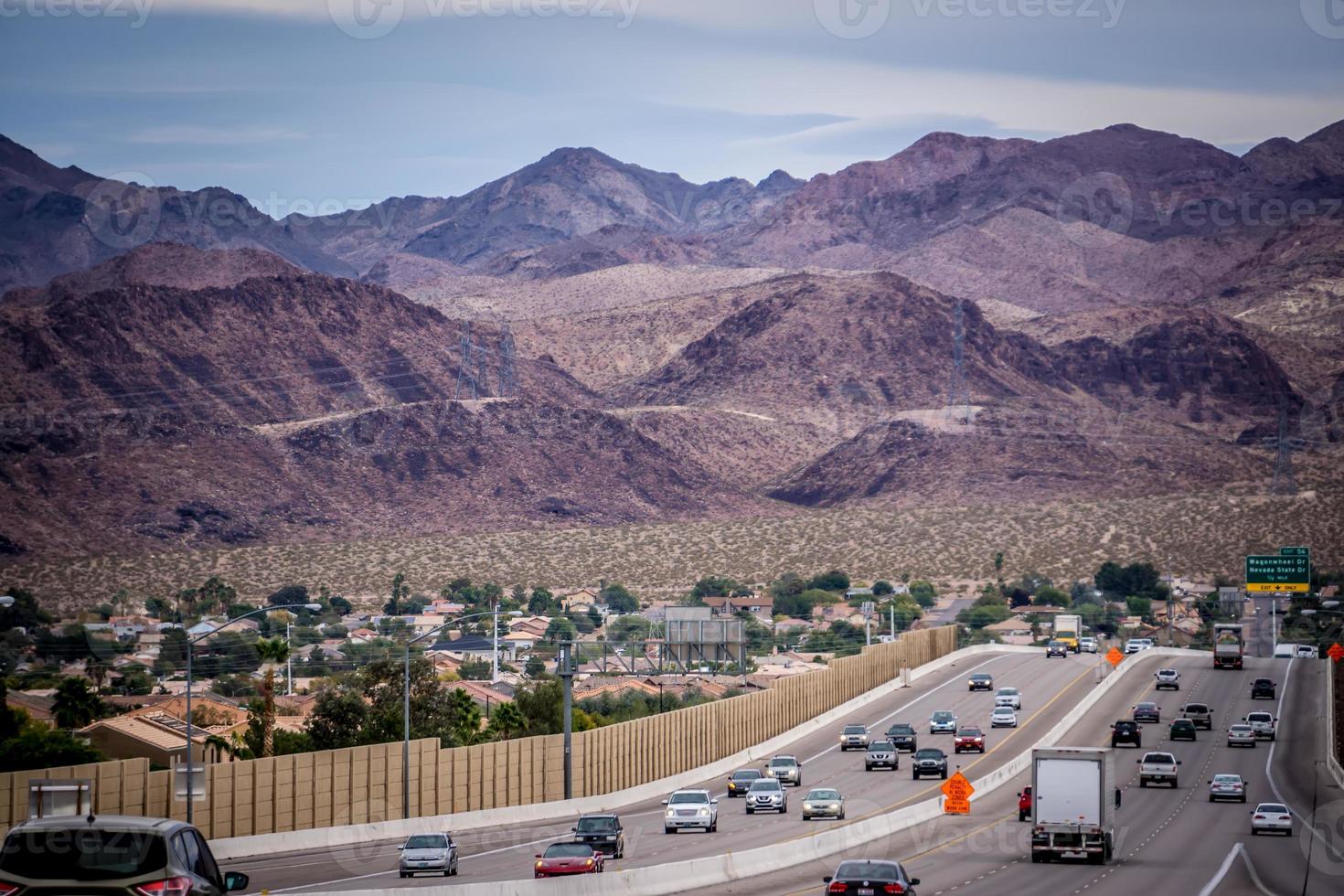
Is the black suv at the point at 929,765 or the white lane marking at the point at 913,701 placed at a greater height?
the black suv at the point at 929,765

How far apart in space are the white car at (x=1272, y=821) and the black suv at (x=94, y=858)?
38435 millimetres

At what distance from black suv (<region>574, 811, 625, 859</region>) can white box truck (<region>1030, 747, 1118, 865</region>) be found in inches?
379

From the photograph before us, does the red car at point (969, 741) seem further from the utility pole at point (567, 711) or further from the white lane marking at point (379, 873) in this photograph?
the white lane marking at point (379, 873)

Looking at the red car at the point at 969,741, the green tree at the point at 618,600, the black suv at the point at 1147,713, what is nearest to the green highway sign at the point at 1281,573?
the black suv at the point at 1147,713

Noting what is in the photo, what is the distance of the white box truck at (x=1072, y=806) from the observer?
44.4 m

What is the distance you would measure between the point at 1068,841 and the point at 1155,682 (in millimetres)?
59650

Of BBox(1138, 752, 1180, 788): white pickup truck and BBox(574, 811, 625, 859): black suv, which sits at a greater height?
BBox(574, 811, 625, 859): black suv

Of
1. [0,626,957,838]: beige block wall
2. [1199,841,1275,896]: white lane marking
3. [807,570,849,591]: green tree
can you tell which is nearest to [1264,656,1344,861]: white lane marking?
[1199,841,1275,896]: white lane marking

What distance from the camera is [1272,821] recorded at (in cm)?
5125

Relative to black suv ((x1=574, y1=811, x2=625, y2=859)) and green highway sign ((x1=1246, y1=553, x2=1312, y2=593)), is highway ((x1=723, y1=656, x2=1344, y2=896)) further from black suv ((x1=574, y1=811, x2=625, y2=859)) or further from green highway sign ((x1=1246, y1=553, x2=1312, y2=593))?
green highway sign ((x1=1246, y1=553, x2=1312, y2=593))

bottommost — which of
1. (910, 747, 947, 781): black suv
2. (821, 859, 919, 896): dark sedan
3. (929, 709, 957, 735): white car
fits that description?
(929, 709, 957, 735): white car

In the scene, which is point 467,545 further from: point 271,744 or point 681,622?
point 271,744

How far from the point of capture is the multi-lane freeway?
40.4 m

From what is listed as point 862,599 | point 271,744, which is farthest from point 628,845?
point 862,599
